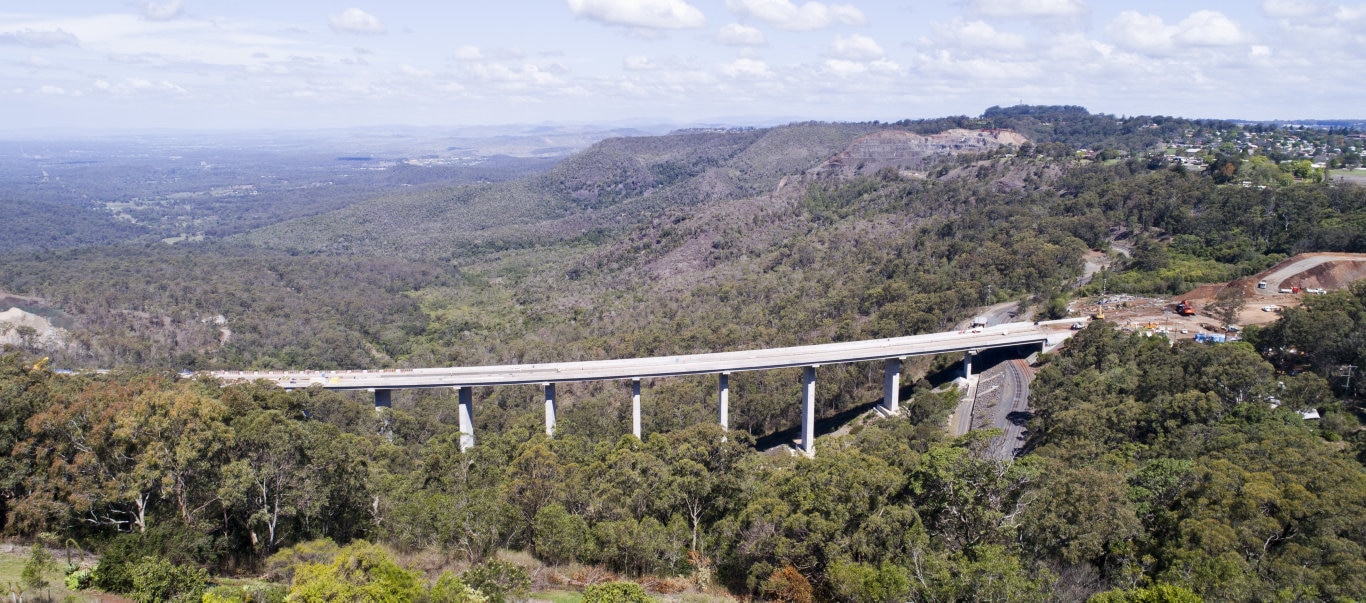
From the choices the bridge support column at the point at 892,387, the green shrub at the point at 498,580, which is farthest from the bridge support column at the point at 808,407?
the green shrub at the point at 498,580

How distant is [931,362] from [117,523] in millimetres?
66049

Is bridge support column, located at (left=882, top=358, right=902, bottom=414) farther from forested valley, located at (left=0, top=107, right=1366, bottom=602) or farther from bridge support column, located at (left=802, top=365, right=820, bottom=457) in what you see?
bridge support column, located at (left=802, top=365, right=820, bottom=457)

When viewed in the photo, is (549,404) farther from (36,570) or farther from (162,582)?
(36,570)

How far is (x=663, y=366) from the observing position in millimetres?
66062

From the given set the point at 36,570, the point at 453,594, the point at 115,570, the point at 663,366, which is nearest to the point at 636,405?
the point at 663,366

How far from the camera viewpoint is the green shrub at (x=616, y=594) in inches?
895

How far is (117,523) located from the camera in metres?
28.5

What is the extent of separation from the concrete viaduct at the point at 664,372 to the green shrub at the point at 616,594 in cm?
4090

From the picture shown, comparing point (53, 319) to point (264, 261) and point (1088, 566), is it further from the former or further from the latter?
point (1088, 566)

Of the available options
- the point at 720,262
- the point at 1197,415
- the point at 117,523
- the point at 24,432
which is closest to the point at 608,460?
the point at 117,523

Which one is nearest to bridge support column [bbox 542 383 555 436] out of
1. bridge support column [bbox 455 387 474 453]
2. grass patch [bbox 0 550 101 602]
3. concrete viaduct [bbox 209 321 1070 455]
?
concrete viaduct [bbox 209 321 1070 455]

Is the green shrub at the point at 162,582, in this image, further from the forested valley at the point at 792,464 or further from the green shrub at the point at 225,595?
the green shrub at the point at 225,595

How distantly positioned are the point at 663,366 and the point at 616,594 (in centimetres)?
4324

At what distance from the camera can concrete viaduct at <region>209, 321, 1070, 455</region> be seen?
64875 millimetres
